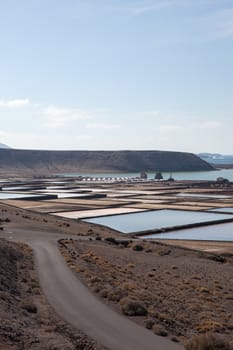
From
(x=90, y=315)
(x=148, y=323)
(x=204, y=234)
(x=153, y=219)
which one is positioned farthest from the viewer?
(x=153, y=219)

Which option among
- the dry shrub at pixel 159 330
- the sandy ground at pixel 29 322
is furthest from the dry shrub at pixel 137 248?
the dry shrub at pixel 159 330

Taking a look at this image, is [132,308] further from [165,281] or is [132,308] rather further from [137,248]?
[137,248]

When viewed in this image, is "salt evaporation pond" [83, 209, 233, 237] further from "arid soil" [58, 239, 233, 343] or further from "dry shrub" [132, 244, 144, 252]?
"arid soil" [58, 239, 233, 343]

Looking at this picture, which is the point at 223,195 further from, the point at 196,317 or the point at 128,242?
the point at 196,317

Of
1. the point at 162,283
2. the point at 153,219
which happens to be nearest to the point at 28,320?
the point at 162,283

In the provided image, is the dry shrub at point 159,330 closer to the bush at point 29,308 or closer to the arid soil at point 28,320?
the arid soil at point 28,320
